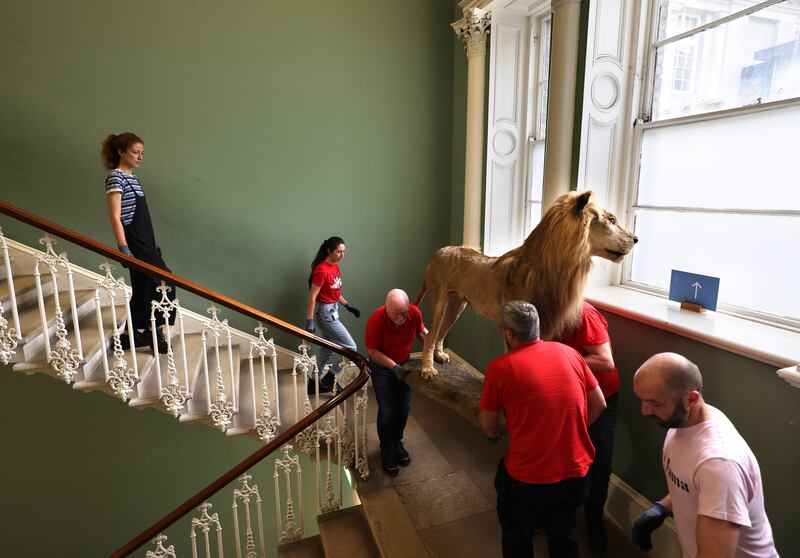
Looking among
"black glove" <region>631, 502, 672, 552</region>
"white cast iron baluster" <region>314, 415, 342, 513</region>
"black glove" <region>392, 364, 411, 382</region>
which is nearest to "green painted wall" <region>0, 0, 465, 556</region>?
"white cast iron baluster" <region>314, 415, 342, 513</region>

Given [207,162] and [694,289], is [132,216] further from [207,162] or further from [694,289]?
[694,289]

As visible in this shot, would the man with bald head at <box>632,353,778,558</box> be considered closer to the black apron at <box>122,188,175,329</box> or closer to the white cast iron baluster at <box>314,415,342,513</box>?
the white cast iron baluster at <box>314,415,342,513</box>

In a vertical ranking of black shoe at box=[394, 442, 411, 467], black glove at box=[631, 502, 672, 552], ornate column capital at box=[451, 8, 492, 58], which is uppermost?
ornate column capital at box=[451, 8, 492, 58]

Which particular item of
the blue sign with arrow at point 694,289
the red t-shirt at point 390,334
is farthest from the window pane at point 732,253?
the red t-shirt at point 390,334

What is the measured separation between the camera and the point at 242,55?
435cm

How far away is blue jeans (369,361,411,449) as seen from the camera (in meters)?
3.32

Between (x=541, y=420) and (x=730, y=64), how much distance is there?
2210mm

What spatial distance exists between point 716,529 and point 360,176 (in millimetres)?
4191

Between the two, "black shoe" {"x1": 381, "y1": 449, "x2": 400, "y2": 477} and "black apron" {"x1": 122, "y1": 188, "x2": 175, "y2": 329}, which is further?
"black shoe" {"x1": 381, "y1": 449, "x2": 400, "y2": 477}

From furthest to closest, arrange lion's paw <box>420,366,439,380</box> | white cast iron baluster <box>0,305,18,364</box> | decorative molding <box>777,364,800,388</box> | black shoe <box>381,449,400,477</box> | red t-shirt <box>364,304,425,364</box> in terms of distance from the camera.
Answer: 1. black shoe <box>381,449,400,477</box>
2. red t-shirt <box>364,304,425,364</box>
3. lion's paw <box>420,366,439,380</box>
4. white cast iron baluster <box>0,305,18,364</box>
5. decorative molding <box>777,364,800,388</box>

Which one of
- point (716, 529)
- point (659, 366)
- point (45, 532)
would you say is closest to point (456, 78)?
point (659, 366)

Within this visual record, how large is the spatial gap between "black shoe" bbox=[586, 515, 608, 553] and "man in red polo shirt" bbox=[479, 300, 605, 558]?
2.67 ft

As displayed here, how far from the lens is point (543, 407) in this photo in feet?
6.02

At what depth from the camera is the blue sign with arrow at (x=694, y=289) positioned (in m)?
2.53
